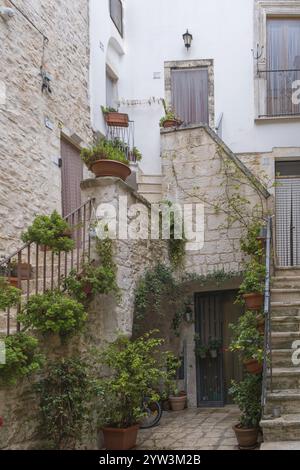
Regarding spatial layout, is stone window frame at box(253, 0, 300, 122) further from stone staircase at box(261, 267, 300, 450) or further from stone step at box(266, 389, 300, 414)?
stone step at box(266, 389, 300, 414)

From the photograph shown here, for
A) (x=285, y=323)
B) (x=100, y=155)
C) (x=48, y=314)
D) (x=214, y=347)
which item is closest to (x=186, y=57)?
(x=100, y=155)

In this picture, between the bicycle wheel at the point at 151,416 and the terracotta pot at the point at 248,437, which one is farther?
the bicycle wheel at the point at 151,416

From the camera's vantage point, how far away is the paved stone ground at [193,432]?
5473 mm

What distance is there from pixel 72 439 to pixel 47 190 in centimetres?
393

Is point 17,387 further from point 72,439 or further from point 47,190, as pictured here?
point 47,190

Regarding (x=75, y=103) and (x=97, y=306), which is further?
(x=75, y=103)

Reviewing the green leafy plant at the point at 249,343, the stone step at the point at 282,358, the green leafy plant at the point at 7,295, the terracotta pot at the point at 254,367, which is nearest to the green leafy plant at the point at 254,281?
the green leafy plant at the point at 249,343

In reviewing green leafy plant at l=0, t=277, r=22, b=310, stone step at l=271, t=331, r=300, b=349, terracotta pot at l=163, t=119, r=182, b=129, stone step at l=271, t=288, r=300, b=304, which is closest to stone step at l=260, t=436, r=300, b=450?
stone step at l=271, t=331, r=300, b=349

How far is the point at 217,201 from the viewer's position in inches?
313

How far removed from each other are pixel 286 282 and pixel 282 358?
1649mm

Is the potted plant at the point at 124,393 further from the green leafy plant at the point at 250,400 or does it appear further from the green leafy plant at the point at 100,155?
the green leafy plant at the point at 100,155

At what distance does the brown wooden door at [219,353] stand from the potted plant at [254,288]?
7.62ft

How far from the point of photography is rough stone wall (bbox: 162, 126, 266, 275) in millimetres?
7805
